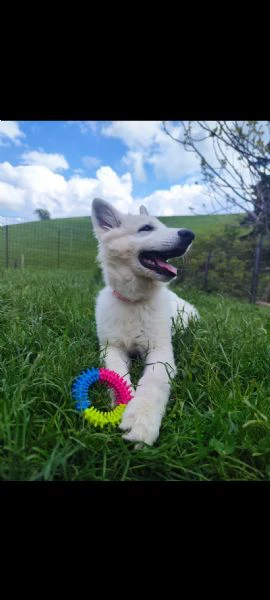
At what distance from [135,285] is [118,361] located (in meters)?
0.55

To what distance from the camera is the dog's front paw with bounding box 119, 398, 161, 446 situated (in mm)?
1348

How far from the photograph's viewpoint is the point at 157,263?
7.13 feet

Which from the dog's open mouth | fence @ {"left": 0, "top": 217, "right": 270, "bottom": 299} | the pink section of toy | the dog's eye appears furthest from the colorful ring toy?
fence @ {"left": 0, "top": 217, "right": 270, "bottom": 299}

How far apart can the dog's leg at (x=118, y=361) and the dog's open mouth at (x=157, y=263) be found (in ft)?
1.92

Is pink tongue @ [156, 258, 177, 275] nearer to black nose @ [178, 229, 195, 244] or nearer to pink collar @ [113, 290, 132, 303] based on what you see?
black nose @ [178, 229, 195, 244]

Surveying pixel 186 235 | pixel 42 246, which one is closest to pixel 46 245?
pixel 42 246

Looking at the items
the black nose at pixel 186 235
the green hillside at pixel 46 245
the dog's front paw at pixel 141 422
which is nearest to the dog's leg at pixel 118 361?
the dog's front paw at pixel 141 422

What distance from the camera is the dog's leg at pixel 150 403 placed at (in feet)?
4.48

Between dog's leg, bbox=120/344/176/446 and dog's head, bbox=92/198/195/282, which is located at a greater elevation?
dog's head, bbox=92/198/195/282

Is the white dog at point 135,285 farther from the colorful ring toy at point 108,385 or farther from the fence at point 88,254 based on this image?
the fence at point 88,254

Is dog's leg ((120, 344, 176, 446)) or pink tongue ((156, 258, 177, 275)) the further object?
pink tongue ((156, 258, 177, 275))

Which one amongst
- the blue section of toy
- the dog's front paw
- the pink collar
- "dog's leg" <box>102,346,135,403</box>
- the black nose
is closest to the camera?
the dog's front paw

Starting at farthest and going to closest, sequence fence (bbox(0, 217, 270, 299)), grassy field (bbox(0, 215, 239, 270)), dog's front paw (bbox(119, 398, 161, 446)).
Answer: grassy field (bbox(0, 215, 239, 270)) → fence (bbox(0, 217, 270, 299)) → dog's front paw (bbox(119, 398, 161, 446))

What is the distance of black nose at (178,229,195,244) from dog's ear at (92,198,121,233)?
0.55 meters
